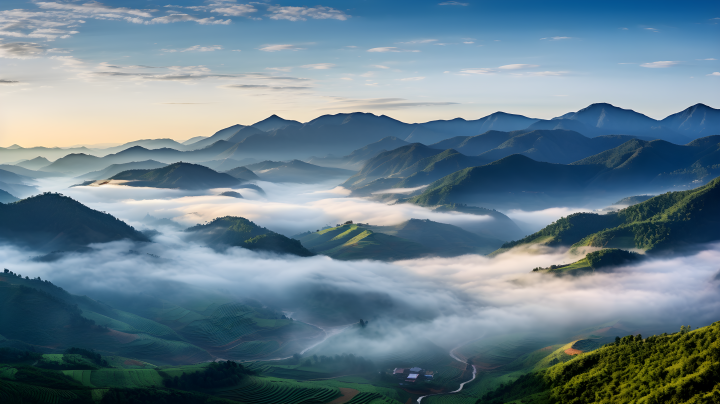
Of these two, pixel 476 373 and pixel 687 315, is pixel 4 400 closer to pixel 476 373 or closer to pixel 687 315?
pixel 476 373

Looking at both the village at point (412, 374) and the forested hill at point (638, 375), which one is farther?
the village at point (412, 374)

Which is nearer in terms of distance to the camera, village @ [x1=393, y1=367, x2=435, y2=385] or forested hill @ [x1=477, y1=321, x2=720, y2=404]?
forested hill @ [x1=477, y1=321, x2=720, y2=404]

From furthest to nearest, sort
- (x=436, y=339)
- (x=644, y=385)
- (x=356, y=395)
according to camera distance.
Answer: (x=436, y=339) < (x=356, y=395) < (x=644, y=385)

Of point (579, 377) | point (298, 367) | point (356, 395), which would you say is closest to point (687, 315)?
point (579, 377)

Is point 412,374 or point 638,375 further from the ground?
point 638,375

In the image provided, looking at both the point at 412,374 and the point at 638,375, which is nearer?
the point at 638,375

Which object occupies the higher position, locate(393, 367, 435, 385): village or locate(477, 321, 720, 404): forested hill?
locate(477, 321, 720, 404): forested hill

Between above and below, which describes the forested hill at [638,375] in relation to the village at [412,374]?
above

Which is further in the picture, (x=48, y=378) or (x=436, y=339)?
(x=436, y=339)
